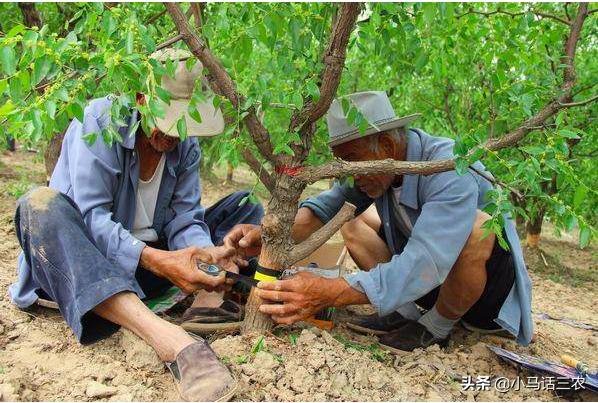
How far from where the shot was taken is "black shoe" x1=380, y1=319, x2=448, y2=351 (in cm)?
263

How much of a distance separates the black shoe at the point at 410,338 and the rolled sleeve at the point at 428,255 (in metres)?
0.40

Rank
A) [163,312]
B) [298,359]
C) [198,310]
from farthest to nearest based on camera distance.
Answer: [163,312]
[198,310]
[298,359]

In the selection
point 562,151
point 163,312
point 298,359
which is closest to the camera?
point 562,151

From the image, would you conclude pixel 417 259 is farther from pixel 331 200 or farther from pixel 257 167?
pixel 331 200

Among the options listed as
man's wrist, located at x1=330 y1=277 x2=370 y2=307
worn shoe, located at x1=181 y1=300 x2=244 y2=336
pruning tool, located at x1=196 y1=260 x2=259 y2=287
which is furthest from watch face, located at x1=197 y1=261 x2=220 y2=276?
man's wrist, located at x1=330 y1=277 x2=370 y2=307

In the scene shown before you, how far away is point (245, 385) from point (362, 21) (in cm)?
156

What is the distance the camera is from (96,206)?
2.41m

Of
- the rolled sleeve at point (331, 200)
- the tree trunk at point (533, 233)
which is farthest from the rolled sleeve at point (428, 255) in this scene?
the tree trunk at point (533, 233)

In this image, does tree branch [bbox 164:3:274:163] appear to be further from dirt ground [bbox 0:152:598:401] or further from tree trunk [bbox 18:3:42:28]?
tree trunk [bbox 18:3:42:28]

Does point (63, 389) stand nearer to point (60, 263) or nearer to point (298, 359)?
point (60, 263)

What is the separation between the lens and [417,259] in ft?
7.47

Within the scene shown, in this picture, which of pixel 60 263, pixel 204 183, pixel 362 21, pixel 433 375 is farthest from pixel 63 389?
pixel 204 183

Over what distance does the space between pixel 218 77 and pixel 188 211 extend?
110 cm

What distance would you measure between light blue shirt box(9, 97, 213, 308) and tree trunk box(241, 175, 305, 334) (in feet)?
1.75
